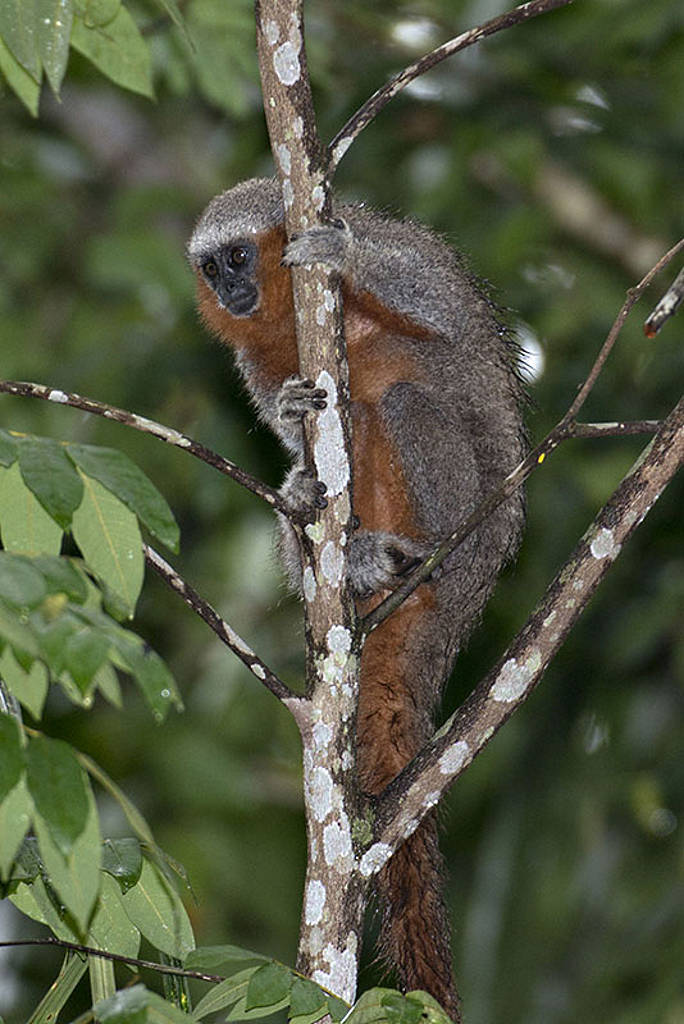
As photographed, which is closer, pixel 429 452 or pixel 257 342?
pixel 429 452

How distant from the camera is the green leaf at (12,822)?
1.70m

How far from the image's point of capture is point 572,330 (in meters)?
5.88

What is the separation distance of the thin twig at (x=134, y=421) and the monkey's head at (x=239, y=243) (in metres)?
1.97

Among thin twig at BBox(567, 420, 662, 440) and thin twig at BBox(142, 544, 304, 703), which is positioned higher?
thin twig at BBox(567, 420, 662, 440)

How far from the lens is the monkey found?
12.5ft

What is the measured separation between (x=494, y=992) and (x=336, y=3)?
4.40 m

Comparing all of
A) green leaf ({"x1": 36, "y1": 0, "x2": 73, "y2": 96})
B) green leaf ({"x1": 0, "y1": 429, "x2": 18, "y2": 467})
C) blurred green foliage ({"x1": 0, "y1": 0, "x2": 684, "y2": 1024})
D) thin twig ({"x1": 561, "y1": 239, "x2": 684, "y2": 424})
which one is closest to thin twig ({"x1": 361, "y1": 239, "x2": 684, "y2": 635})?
thin twig ({"x1": 561, "y1": 239, "x2": 684, "y2": 424})

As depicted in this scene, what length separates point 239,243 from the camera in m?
4.54

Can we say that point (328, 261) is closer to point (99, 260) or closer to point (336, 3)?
point (99, 260)

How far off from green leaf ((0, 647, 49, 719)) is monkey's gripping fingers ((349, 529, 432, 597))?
2117mm

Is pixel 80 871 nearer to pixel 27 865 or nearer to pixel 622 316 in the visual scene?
pixel 27 865

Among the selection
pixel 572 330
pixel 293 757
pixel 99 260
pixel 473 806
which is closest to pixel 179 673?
pixel 293 757

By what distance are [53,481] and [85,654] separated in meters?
0.41

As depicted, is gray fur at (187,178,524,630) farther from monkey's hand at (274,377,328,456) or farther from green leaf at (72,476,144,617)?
green leaf at (72,476,144,617)
